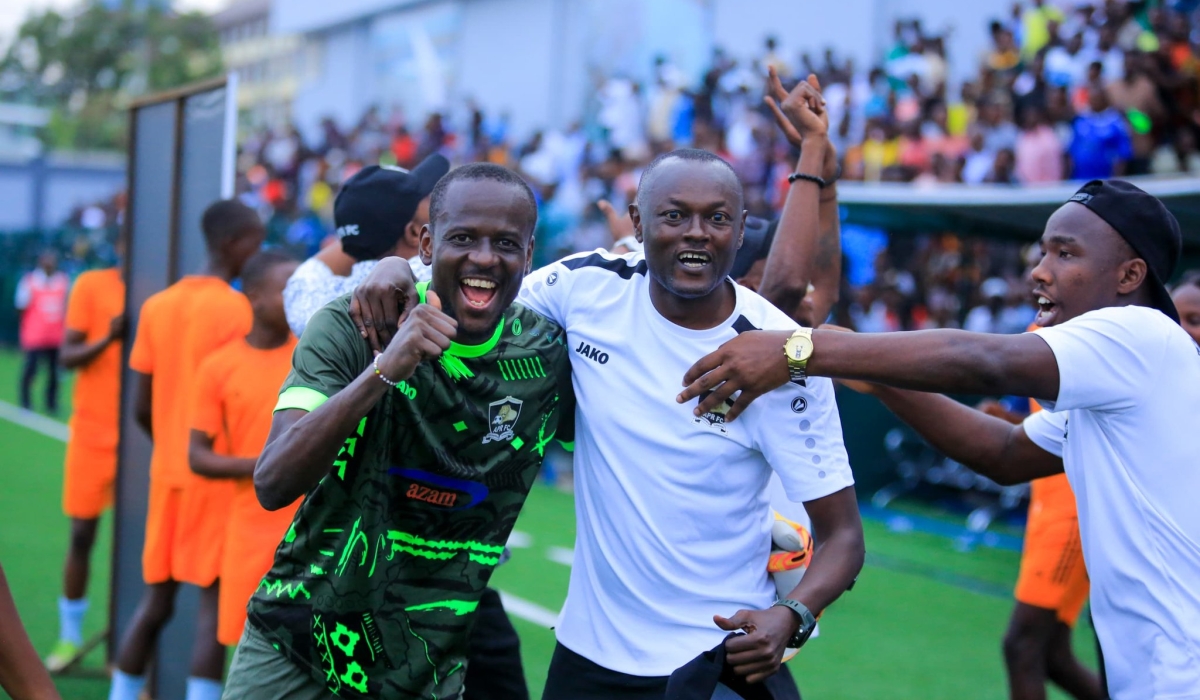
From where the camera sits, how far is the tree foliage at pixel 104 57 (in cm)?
5822

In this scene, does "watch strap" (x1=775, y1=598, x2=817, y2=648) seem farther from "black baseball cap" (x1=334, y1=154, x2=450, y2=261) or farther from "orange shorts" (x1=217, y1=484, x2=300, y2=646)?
"orange shorts" (x1=217, y1=484, x2=300, y2=646)

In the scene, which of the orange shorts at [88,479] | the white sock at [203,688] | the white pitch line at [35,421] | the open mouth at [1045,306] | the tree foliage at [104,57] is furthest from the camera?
the tree foliage at [104,57]

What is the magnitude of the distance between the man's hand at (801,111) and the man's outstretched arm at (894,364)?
1.12 metres

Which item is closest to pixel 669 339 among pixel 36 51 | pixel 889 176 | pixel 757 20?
pixel 889 176

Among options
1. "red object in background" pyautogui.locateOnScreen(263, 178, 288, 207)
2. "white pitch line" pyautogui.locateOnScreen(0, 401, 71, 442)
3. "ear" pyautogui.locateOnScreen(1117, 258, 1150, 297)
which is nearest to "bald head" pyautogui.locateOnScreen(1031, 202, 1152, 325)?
"ear" pyautogui.locateOnScreen(1117, 258, 1150, 297)

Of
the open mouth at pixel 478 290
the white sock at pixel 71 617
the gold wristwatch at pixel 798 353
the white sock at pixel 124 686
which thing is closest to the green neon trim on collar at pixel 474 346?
the open mouth at pixel 478 290

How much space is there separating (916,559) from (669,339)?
751 centimetres

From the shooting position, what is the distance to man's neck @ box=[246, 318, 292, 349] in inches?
189

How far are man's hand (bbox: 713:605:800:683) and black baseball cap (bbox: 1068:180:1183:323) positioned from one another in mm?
1356

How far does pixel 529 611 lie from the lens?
785cm

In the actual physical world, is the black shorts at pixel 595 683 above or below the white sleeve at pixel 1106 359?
below

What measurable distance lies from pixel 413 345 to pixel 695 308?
0.88 meters

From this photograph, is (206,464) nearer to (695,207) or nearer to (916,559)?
(695,207)

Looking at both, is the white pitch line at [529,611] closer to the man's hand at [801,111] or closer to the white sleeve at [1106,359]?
the man's hand at [801,111]
